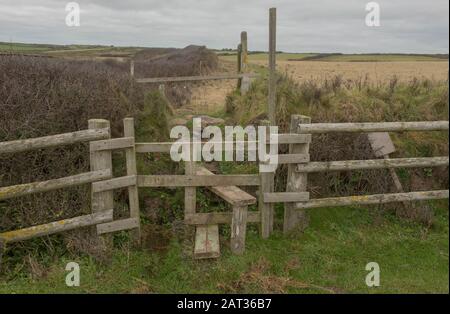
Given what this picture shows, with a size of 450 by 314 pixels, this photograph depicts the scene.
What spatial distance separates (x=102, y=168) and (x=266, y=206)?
2.06 meters

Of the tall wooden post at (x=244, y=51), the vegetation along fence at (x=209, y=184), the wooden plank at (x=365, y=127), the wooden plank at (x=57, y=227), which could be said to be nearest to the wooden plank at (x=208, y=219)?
the vegetation along fence at (x=209, y=184)

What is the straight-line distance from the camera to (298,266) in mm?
4625

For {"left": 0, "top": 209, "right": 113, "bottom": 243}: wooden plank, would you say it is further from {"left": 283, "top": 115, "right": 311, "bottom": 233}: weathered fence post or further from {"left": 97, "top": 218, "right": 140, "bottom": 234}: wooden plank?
{"left": 283, "top": 115, "right": 311, "bottom": 233}: weathered fence post

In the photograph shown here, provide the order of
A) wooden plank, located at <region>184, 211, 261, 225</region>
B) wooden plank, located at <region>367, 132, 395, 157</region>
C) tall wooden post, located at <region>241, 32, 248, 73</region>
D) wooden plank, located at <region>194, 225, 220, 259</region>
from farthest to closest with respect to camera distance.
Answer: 1. tall wooden post, located at <region>241, 32, 248, 73</region>
2. wooden plank, located at <region>367, 132, 395, 157</region>
3. wooden plank, located at <region>184, 211, 261, 225</region>
4. wooden plank, located at <region>194, 225, 220, 259</region>

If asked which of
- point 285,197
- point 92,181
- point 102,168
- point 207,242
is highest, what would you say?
point 102,168

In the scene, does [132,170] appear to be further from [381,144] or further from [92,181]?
[381,144]

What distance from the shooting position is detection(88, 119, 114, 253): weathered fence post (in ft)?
15.3

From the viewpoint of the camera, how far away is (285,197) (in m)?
5.16

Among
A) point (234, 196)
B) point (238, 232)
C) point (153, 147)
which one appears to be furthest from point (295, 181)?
point (153, 147)

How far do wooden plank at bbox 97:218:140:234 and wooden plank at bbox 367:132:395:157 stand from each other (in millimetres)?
3892

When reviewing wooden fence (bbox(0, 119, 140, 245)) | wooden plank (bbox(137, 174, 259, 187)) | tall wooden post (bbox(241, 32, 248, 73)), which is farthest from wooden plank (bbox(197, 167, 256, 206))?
tall wooden post (bbox(241, 32, 248, 73))

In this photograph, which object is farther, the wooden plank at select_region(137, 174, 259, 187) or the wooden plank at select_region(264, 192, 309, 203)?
the wooden plank at select_region(264, 192, 309, 203)

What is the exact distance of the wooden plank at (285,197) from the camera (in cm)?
514

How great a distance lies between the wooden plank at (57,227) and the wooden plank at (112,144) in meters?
0.75
